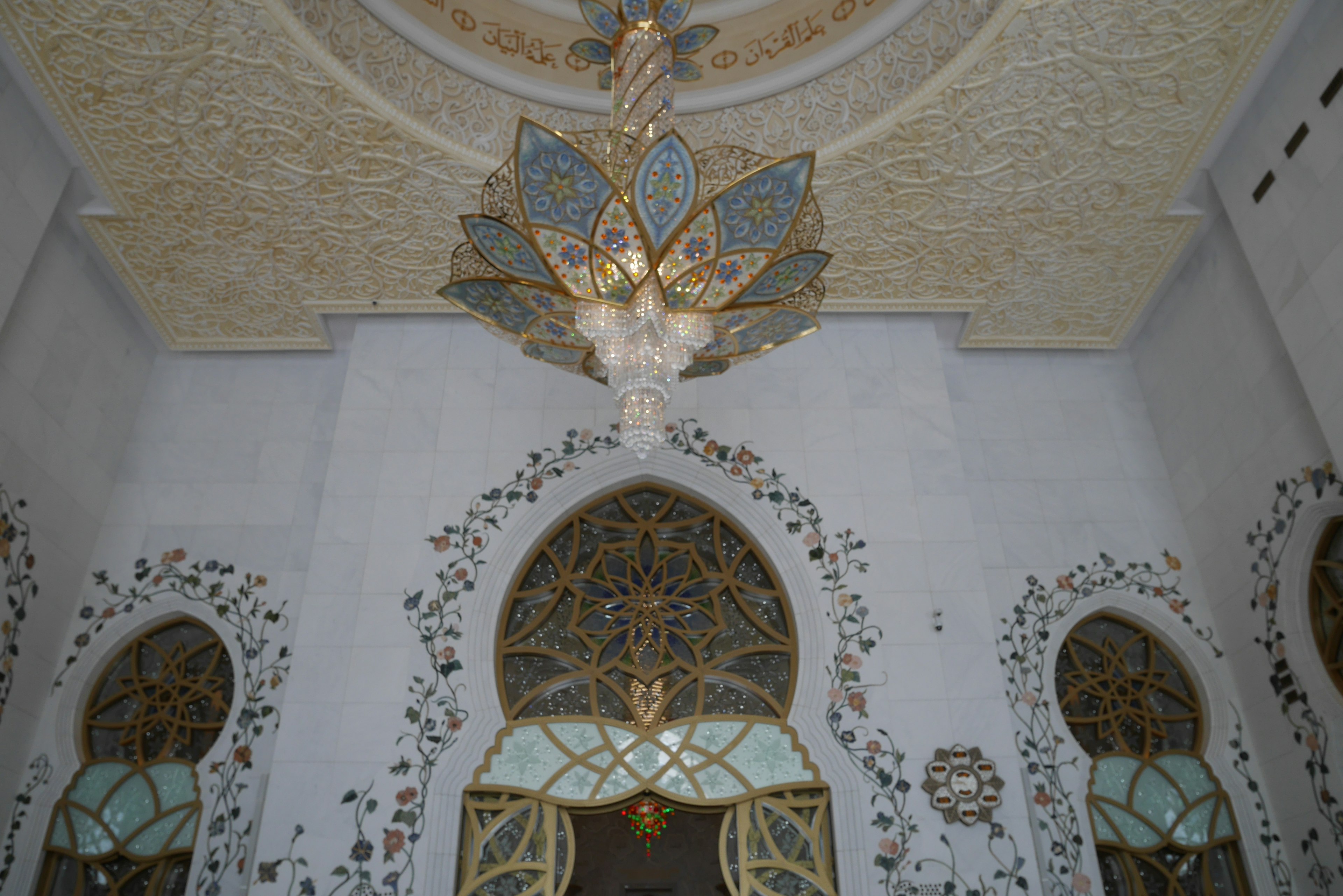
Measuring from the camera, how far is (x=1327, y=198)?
370 cm

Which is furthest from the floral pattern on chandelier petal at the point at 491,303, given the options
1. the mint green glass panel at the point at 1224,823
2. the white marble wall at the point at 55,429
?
the mint green glass panel at the point at 1224,823

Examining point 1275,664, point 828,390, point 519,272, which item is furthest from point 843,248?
point 1275,664

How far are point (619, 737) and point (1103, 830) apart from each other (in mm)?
2271

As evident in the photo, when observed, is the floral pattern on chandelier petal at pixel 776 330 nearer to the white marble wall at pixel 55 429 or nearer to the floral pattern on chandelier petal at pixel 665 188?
the floral pattern on chandelier petal at pixel 665 188

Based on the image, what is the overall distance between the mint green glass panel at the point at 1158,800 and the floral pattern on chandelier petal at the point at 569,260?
353 cm

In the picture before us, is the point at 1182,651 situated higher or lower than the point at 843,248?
lower

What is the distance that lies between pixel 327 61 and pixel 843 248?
267cm

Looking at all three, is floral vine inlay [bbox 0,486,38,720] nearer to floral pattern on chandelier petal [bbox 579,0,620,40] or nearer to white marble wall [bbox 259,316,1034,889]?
white marble wall [bbox 259,316,1034,889]

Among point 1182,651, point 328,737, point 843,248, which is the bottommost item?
point 328,737

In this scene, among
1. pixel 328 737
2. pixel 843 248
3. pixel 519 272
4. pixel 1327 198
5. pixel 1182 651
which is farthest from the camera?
pixel 843 248

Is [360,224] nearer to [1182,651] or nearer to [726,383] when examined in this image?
[726,383]

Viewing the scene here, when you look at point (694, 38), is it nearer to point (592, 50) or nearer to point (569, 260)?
point (592, 50)

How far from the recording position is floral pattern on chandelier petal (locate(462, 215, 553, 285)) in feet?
9.41

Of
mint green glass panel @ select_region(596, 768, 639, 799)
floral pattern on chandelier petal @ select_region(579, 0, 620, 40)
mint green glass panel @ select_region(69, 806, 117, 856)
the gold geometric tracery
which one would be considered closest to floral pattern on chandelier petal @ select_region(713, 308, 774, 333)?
floral pattern on chandelier petal @ select_region(579, 0, 620, 40)
